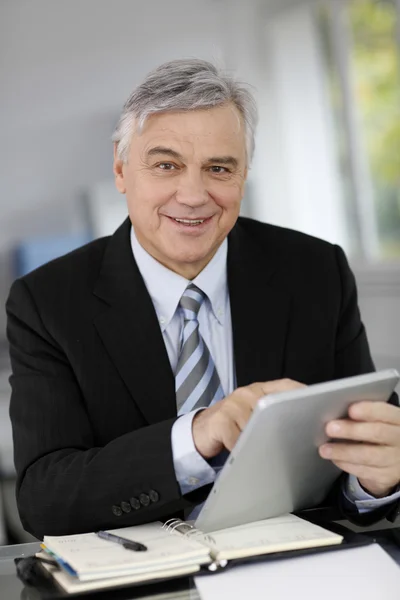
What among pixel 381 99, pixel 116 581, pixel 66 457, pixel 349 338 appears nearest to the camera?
pixel 116 581

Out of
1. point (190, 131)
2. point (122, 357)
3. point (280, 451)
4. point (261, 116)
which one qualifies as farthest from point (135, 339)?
point (261, 116)

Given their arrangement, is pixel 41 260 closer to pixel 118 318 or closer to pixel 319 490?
pixel 118 318

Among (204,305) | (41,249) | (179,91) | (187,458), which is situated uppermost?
(179,91)

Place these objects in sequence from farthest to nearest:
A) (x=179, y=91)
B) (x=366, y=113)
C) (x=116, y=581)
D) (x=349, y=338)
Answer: (x=366, y=113)
(x=349, y=338)
(x=179, y=91)
(x=116, y=581)

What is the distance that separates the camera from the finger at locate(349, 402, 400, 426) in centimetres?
111

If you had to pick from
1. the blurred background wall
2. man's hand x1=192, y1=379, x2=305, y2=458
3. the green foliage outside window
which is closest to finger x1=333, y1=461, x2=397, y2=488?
man's hand x1=192, y1=379, x2=305, y2=458

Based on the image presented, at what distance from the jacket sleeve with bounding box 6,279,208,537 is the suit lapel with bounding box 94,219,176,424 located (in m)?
0.10

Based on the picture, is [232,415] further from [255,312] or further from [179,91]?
[179,91]

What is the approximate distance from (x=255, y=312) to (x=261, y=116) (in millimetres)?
4694

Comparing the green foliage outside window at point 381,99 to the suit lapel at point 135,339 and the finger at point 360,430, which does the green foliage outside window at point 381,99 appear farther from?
the finger at point 360,430

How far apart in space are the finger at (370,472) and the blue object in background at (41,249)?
437cm

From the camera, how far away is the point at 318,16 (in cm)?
567

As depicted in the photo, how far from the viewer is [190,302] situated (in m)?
1.62

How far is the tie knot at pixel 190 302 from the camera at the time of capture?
5.28 feet
